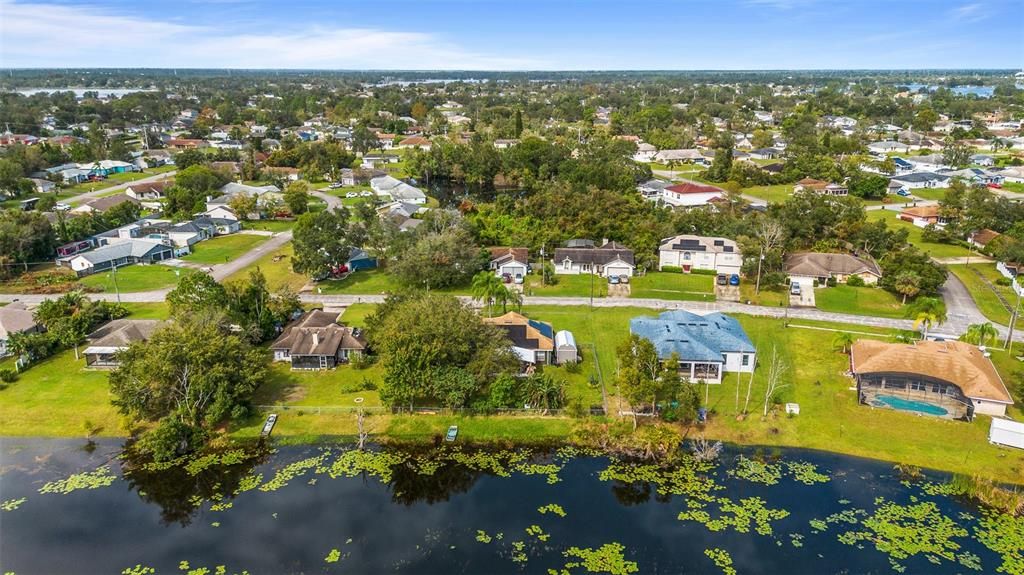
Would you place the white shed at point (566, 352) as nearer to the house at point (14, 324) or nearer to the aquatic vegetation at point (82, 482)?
the aquatic vegetation at point (82, 482)

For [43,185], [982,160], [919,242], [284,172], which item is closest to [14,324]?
[43,185]

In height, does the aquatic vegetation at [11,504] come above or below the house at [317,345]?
below

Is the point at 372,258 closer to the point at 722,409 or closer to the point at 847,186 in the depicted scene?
the point at 722,409

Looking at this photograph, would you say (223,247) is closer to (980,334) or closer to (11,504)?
(11,504)

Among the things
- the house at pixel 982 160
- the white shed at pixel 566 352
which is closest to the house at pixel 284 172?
the white shed at pixel 566 352

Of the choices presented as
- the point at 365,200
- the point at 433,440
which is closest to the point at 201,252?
the point at 365,200

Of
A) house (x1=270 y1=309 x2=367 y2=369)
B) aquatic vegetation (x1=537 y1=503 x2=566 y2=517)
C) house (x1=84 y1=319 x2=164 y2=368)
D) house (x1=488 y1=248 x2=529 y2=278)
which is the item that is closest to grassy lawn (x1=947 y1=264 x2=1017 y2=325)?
house (x1=488 y1=248 x2=529 y2=278)
